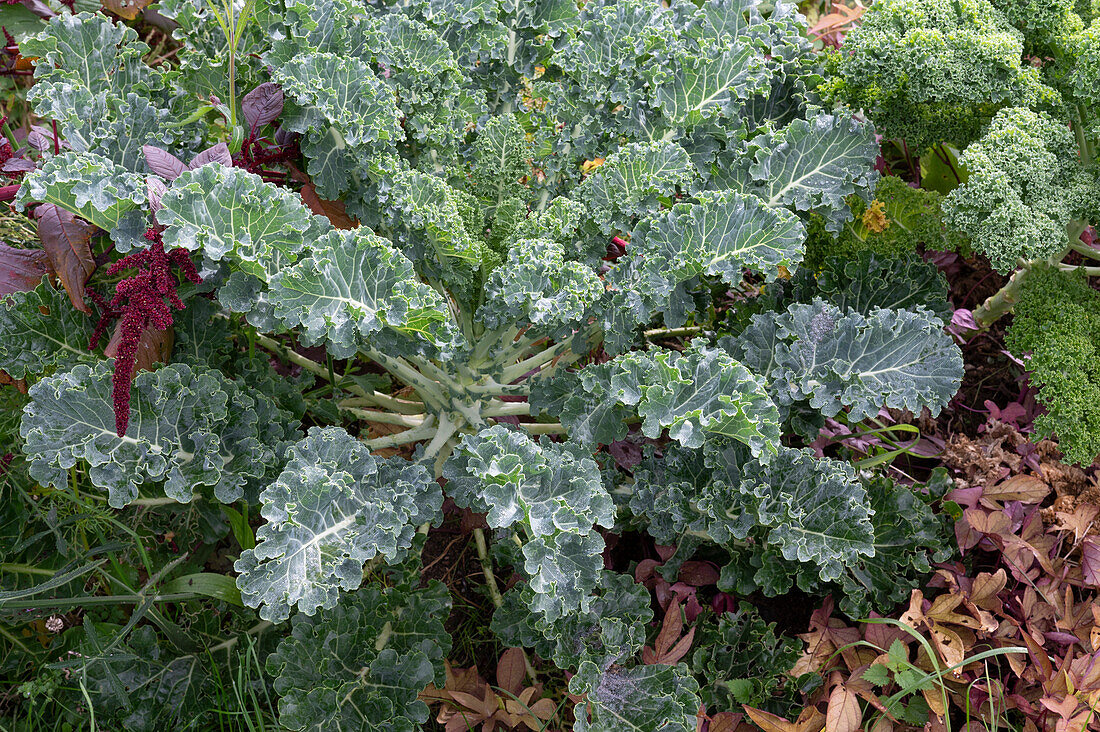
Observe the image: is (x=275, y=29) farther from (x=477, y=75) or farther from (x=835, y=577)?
(x=835, y=577)

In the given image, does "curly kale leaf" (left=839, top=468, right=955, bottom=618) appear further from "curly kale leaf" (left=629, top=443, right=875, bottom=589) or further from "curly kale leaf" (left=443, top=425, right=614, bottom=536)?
"curly kale leaf" (left=443, top=425, right=614, bottom=536)

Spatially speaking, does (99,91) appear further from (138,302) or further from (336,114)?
(138,302)

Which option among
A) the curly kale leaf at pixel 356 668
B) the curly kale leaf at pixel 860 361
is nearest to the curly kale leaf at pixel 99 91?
the curly kale leaf at pixel 356 668

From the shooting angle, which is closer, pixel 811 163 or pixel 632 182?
pixel 632 182

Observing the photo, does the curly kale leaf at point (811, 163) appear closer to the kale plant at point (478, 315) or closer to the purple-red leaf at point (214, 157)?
the kale plant at point (478, 315)

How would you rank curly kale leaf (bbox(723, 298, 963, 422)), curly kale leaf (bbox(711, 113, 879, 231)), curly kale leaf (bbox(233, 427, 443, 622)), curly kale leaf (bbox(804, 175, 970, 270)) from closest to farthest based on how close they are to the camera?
curly kale leaf (bbox(233, 427, 443, 622)) < curly kale leaf (bbox(723, 298, 963, 422)) < curly kale leaf (bbox(711, 113, 879, 231)) < curly kale leaf (bbox(804, 175, 970, 270))

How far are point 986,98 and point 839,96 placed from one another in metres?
0.39

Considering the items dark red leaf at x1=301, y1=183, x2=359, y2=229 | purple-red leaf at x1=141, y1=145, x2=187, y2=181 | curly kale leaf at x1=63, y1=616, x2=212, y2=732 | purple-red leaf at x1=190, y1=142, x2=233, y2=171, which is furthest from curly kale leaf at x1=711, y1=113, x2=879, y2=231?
curly kale leaf at x1=63, y1=616, x2=212, y2=732

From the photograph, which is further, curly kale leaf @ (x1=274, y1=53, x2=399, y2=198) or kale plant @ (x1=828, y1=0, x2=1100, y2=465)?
kale plant @ (x1=828, y1=0, x2=1100, y2=465)

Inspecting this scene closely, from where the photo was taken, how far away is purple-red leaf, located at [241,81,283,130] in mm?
2074

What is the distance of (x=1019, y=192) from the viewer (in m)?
2.16

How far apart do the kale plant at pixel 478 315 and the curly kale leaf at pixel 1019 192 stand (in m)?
0.24

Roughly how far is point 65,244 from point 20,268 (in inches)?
6.6

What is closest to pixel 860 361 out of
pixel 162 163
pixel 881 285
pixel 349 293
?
pixel 881 285
